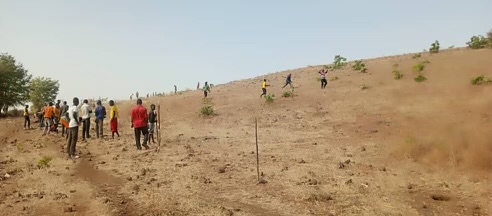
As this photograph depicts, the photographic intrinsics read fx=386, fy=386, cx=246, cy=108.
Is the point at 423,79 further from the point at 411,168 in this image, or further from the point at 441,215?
the point at 441,215

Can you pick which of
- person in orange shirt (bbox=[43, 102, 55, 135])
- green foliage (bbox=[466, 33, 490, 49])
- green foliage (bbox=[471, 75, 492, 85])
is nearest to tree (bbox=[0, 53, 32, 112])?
person in orange shirt (bbox=[43, 102, 55, 135])

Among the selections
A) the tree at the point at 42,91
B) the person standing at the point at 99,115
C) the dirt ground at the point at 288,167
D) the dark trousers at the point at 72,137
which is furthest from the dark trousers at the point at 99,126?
the tree at the point at 42,91

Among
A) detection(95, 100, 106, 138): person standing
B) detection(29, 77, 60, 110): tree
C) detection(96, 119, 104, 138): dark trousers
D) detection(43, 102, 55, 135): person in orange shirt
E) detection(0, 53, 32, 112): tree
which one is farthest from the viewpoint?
detection(29, 77, 60, 110): tree

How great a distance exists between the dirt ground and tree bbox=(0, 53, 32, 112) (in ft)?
59.1

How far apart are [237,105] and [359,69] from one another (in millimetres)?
16802

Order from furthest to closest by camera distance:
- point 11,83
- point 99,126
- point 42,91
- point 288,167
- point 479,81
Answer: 1. point 42,91
2. point 11,83
3. point 479,81
4. point 99,126
5. point 288,167

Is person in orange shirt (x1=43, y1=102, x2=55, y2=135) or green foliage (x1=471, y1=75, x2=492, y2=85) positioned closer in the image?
person in orange shirt (x1=43, y1=102, x2=55, y2=135)

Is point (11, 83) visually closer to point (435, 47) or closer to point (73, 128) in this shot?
point (73, 128)

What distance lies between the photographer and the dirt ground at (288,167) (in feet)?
26.8

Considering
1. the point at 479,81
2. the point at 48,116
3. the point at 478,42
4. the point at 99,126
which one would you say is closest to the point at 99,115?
the point at 99,126

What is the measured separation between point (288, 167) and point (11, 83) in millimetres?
35904

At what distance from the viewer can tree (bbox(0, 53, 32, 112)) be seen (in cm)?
3722

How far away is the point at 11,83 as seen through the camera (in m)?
37.9

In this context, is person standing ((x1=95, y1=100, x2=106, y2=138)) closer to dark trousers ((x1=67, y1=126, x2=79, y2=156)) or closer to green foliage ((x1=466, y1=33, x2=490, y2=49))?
dark trousers ((x1=67, y1=126, x2=79, y2=156))
